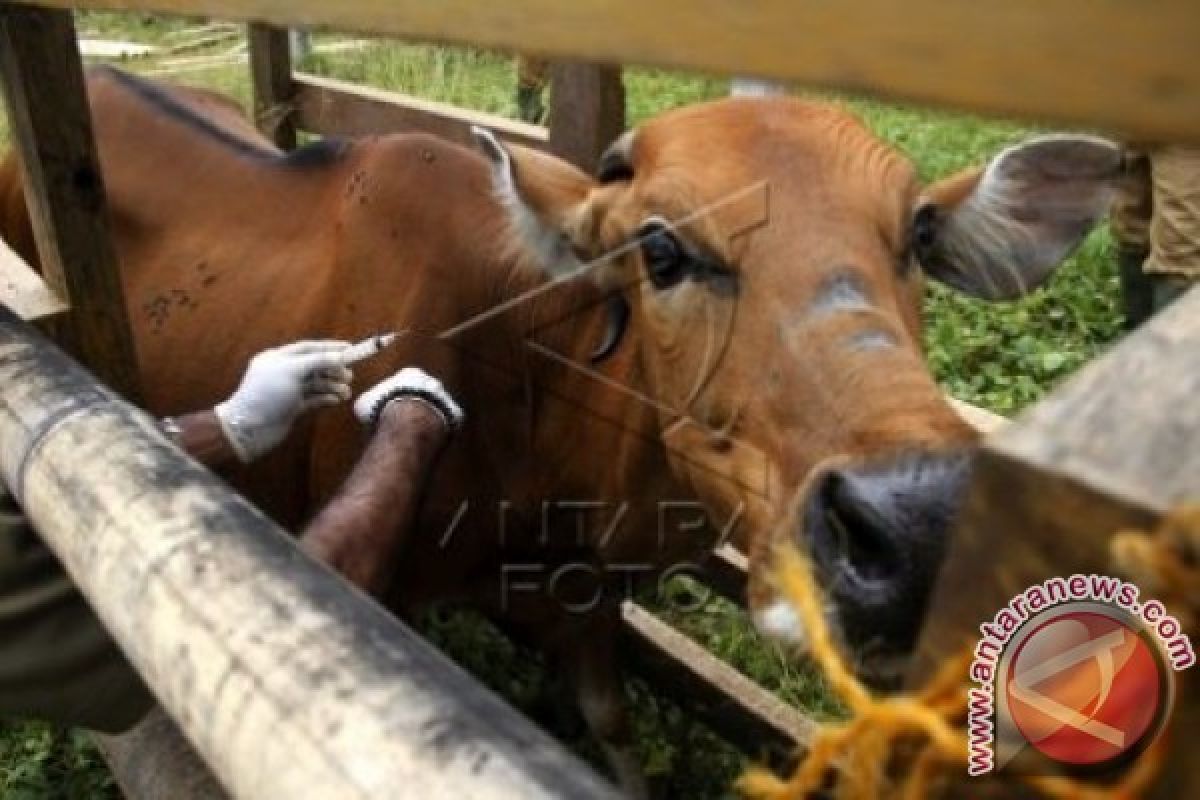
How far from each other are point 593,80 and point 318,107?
2.03 m

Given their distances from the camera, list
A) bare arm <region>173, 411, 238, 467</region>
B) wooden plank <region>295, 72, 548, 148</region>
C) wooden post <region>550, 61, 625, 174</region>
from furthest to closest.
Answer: wooden plank <region>295, 72, 548, 148</region>, wooden post <region>550, 61, 625, 174</region>, bare arm <region>173, 411, 238, 467</region>

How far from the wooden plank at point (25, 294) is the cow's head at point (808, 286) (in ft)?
3.17

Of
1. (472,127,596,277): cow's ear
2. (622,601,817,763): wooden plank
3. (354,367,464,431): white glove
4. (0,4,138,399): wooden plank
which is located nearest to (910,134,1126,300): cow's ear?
(472,127,596,277): cow's ear

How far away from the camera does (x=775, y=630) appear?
2021 millimetres

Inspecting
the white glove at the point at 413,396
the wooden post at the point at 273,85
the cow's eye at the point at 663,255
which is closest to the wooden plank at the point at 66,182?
the white glove at the point at 413,396

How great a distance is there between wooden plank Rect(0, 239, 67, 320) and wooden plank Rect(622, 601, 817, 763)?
2.05 m

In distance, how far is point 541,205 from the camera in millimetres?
2773

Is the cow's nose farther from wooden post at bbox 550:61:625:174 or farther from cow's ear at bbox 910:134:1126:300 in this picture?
wooden post at bbox 550:61:625:174

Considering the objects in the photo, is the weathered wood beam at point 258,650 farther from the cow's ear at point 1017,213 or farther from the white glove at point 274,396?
the cow's ear at point 1017,213

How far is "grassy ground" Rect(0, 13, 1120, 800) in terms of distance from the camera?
3.87 m

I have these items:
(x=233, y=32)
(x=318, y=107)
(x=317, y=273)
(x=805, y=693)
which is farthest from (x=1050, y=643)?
(x=233, y=32)

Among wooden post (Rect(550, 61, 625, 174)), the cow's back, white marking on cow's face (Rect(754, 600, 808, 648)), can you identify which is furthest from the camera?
wooden post (Rect(550, 61, 625, 174))

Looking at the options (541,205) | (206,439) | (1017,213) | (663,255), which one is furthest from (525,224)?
(1017,213)

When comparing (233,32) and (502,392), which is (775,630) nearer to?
(502,392)
